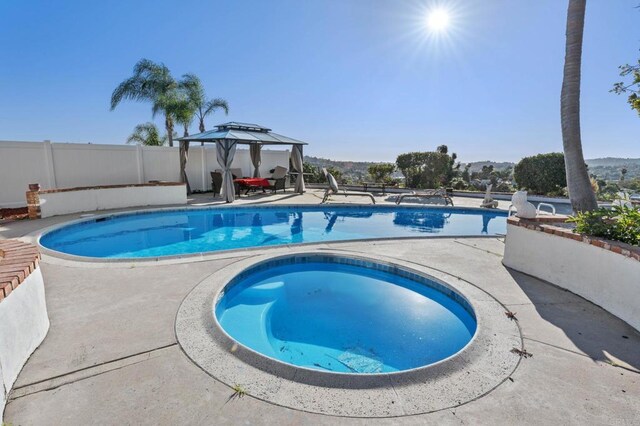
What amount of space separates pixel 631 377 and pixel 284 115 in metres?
20.9

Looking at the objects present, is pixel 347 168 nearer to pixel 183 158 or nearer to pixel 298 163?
pixel 298 163

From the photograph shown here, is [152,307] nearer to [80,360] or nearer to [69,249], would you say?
[80,360]

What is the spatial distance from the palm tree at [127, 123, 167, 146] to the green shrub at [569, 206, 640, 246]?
21021 mm

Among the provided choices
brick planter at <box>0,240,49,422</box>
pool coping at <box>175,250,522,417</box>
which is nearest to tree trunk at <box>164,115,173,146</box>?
brick planter at <box>0,240,49,422</box>

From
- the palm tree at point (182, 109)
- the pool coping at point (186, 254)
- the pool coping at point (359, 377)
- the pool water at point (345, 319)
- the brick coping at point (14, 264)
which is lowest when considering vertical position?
the pool water at point (345, 319)

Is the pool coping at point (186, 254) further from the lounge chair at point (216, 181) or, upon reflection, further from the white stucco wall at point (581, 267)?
the lounge chair at point (216, 181)

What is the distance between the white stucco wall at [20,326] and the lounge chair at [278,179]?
12.8 meters

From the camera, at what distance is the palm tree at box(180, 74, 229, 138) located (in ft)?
56.2

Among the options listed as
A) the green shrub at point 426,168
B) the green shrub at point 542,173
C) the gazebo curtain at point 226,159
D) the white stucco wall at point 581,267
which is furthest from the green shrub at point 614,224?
the green shrub at point 426,168

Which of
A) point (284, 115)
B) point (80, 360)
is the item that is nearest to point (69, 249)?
point (80, 360)

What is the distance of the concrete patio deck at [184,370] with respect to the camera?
2.03 metres

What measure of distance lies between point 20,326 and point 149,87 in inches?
673

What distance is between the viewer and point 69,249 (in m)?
7.21

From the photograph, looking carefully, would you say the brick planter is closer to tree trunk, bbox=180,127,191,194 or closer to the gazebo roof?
the gazebo roof
